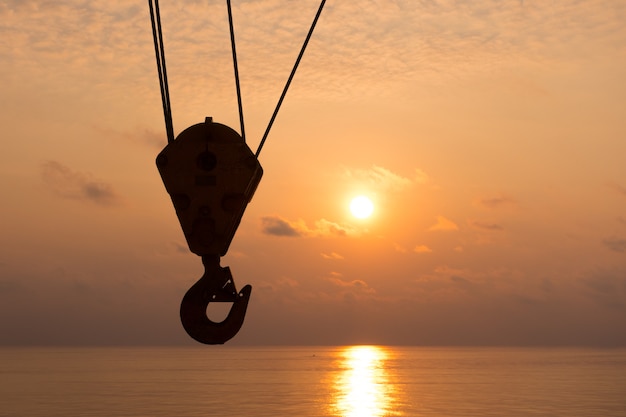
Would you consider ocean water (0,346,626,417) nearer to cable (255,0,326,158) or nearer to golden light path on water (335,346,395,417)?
golden light path on water (335,346,395,417)

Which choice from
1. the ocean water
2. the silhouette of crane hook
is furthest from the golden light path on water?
the silhouette of crane hook

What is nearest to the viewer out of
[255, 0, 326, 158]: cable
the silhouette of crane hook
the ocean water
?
the silhouette of crane hook

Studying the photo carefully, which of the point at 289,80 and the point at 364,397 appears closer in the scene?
the point at 289,80

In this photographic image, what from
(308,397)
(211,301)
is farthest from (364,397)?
(211,301)

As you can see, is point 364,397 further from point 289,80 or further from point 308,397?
Answer: point 289,80

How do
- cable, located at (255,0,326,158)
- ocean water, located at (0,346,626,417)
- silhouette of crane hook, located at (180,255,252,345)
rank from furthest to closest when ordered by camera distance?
1. ocean water, located at (0,346,626,417)
2. cable, located at (255,0,326,158)
3. silhouette of crane hook, located at (180,255,252,345)

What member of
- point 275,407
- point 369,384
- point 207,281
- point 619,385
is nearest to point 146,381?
point 369,384

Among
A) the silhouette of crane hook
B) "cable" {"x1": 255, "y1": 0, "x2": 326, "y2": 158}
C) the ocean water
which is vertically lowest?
the silhouette of crane hook

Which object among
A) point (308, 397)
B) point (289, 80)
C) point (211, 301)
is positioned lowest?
point (211, 301)

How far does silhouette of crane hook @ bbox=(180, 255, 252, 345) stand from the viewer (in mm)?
6273

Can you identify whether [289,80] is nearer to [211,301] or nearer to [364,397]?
[211,301]

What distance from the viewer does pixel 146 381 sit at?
184750mm

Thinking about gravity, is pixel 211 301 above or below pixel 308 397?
below

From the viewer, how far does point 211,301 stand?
6332mm
